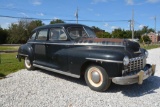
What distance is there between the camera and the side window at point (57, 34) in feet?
21.7

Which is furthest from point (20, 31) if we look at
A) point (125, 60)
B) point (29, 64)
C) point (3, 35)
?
point (125, 60)

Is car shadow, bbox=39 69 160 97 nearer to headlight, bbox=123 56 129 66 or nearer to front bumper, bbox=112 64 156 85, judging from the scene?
front bumper, bbox=112 64 156 85

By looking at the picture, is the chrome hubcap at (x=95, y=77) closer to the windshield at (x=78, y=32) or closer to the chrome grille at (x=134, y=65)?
the chrome grille at (x=134, y=65)

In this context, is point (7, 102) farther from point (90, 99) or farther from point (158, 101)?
point (158, 101)

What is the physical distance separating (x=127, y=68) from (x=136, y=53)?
2.20ft

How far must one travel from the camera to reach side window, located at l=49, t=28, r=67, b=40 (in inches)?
A: 261

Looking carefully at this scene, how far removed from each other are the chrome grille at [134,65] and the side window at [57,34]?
Answer: 2.25 metres

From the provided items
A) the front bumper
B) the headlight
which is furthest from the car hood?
the front bumper

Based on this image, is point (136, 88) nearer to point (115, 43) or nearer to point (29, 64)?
point (115, 43)

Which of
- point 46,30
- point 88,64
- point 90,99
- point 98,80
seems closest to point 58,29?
point 46,30

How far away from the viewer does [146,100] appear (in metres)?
4.86

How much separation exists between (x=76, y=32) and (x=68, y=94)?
2.28 m

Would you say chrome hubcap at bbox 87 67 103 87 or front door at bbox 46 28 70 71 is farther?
front door at bbox 46 28 70 71

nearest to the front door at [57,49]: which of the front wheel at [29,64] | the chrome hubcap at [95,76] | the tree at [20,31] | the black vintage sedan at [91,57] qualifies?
the black vintage sedan at [91,57]
